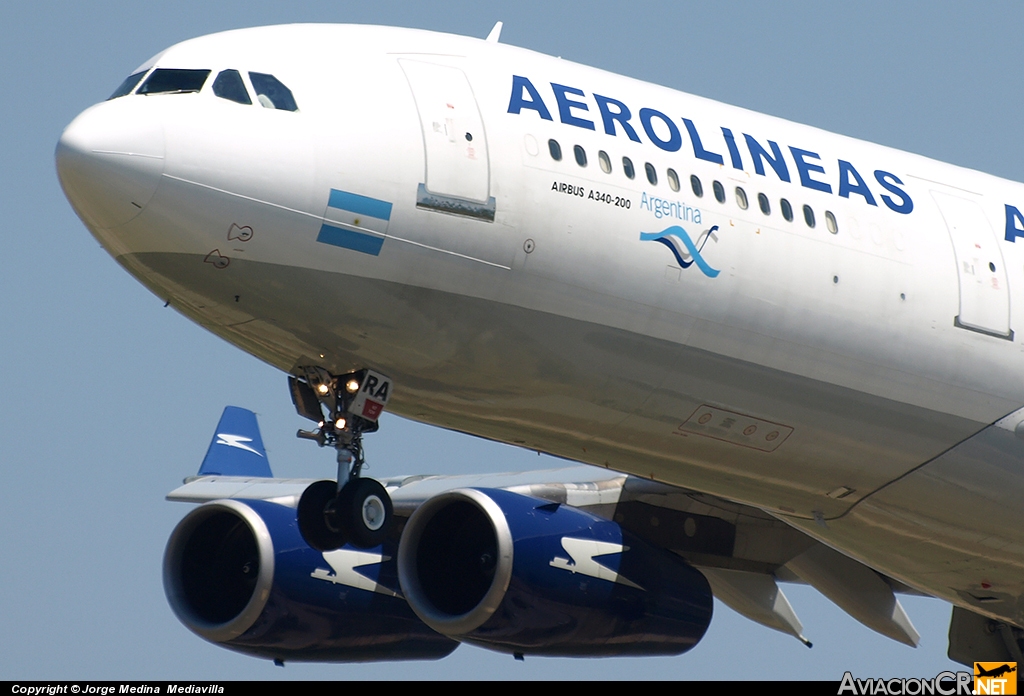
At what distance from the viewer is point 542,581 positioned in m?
16.6

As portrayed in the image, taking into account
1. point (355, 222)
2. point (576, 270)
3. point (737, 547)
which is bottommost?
point (737, 547)

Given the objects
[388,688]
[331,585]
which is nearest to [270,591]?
[331,585]

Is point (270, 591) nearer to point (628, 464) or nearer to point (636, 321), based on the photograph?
point (628, 464)

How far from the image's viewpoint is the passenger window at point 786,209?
14211 mm

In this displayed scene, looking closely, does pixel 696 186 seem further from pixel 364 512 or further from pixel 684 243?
pixel 364 512

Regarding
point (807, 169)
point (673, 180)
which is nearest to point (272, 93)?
point (673, 180)

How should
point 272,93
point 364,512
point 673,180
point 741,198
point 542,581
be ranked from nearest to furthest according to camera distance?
point 272,93
point 364,512
point 673,180
point 741,198
point 542,581

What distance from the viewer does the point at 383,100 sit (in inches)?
492

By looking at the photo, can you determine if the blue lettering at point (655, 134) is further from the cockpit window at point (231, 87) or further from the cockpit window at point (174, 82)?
the cockpit window at point (174, 82)

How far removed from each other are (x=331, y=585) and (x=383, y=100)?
7.47 meters

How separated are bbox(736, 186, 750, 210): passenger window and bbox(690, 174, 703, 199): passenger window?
39cm

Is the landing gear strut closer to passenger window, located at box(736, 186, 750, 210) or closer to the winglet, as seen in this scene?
passenger window, located at box(736, 186, 750, 210)

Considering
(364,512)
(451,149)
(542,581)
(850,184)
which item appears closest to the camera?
(451,149)

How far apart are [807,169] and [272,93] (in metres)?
5.01
